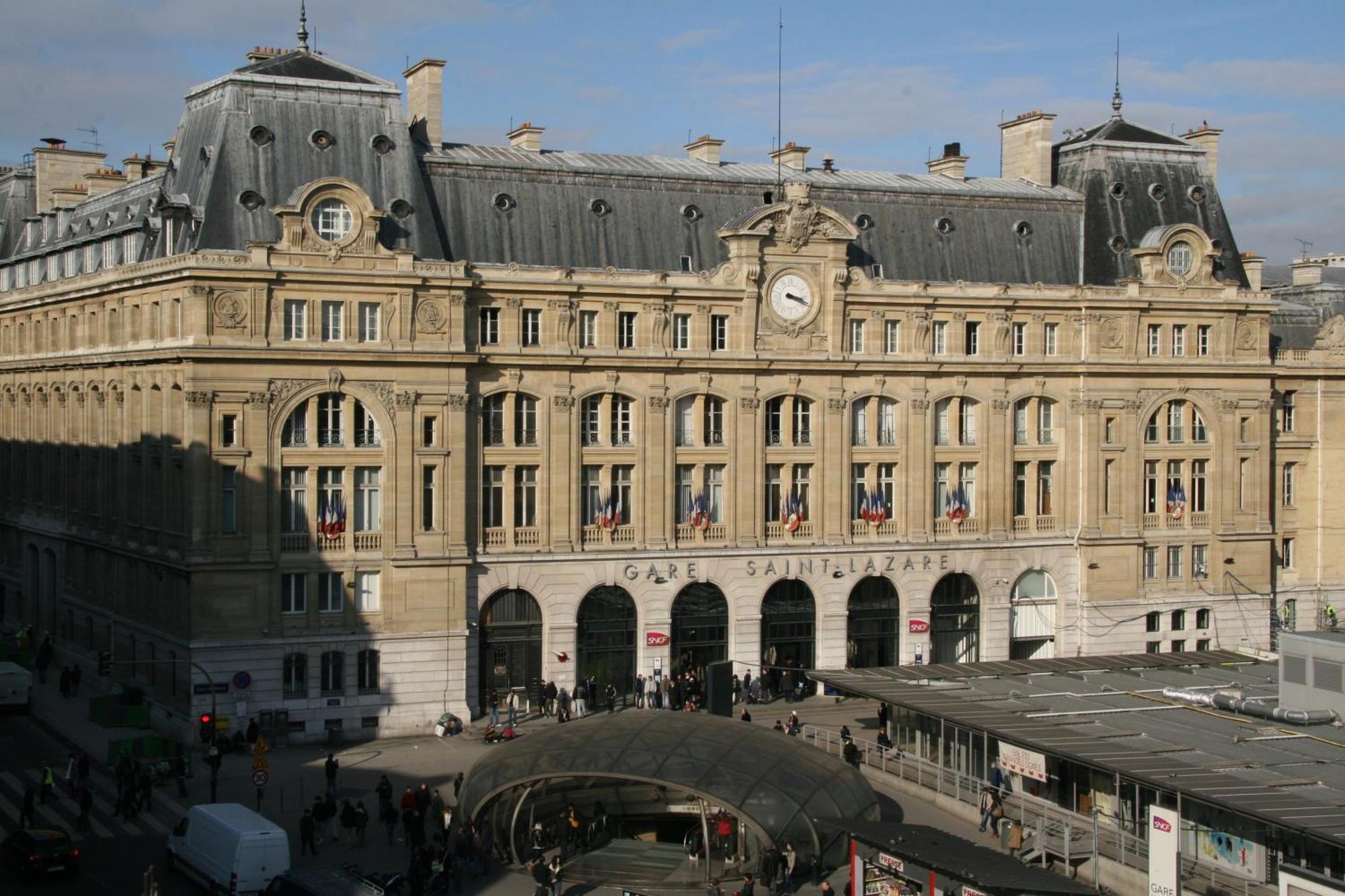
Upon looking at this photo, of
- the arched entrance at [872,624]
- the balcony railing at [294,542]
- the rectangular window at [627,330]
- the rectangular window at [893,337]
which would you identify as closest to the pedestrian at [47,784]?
the balcony railing at [294,542]

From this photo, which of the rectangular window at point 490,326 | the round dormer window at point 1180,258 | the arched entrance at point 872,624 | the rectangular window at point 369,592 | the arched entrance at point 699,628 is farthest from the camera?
the round dormer window at point 1180,258

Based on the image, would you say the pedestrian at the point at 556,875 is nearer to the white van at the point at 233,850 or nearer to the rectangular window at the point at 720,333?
the white van at the point at 233,850

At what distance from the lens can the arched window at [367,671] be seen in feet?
260

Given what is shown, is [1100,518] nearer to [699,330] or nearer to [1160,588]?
[1160,588]

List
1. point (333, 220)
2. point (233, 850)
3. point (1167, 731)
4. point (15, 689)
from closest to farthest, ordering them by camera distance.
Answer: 1. point (233, 850)
2. point (1167, 731)
3. point (333, 220)
4. point (15, 689)

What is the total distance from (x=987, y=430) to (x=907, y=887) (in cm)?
4297

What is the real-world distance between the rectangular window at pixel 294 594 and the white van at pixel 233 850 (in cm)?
2006

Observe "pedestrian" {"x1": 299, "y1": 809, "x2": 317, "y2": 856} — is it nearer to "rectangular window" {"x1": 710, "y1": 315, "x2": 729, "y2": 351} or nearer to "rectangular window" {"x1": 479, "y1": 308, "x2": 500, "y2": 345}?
"rectangular window" {"x1": 479, "y1": 308, "x2": 500, "y2": 345}

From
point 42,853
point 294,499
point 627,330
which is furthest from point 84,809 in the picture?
point 627,330

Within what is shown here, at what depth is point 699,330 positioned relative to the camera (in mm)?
86688

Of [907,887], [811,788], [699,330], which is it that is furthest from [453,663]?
[907,887]

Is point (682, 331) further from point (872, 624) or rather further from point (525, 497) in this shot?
point (872, 624)

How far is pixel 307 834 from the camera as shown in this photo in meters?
61.6

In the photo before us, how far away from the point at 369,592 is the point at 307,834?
1948 cm
